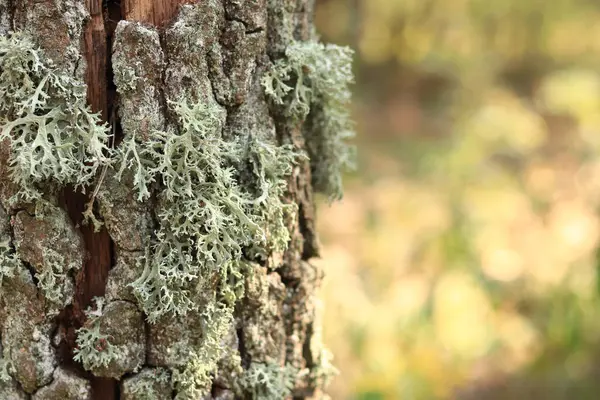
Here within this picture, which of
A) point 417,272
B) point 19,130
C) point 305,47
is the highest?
point 417,272

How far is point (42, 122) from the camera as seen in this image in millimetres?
919

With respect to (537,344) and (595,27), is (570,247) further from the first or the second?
(595,27)

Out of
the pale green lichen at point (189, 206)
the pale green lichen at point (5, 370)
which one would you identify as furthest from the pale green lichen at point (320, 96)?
the pale green lichen at point (5, 370)

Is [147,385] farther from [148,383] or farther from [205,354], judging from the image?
[205,354]

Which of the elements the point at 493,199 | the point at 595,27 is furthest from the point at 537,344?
the point at 595,27

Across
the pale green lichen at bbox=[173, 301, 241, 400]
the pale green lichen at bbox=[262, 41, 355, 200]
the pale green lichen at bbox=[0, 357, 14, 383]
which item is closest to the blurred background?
the pale green lichen at bbox=[262, 41, 355, 200]

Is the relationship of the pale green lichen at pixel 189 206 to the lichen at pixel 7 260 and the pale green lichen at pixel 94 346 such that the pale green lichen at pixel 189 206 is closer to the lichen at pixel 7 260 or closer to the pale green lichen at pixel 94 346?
the pale green lichen at pixel 94 346

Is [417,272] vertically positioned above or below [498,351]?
above

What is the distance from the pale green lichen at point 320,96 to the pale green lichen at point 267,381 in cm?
39

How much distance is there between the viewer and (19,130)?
3.06ft

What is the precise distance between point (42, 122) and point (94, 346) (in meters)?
0.37

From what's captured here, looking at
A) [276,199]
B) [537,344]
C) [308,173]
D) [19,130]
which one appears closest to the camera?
[19,130]

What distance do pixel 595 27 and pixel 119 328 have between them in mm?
6297

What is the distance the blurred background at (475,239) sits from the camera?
3.14 metres
